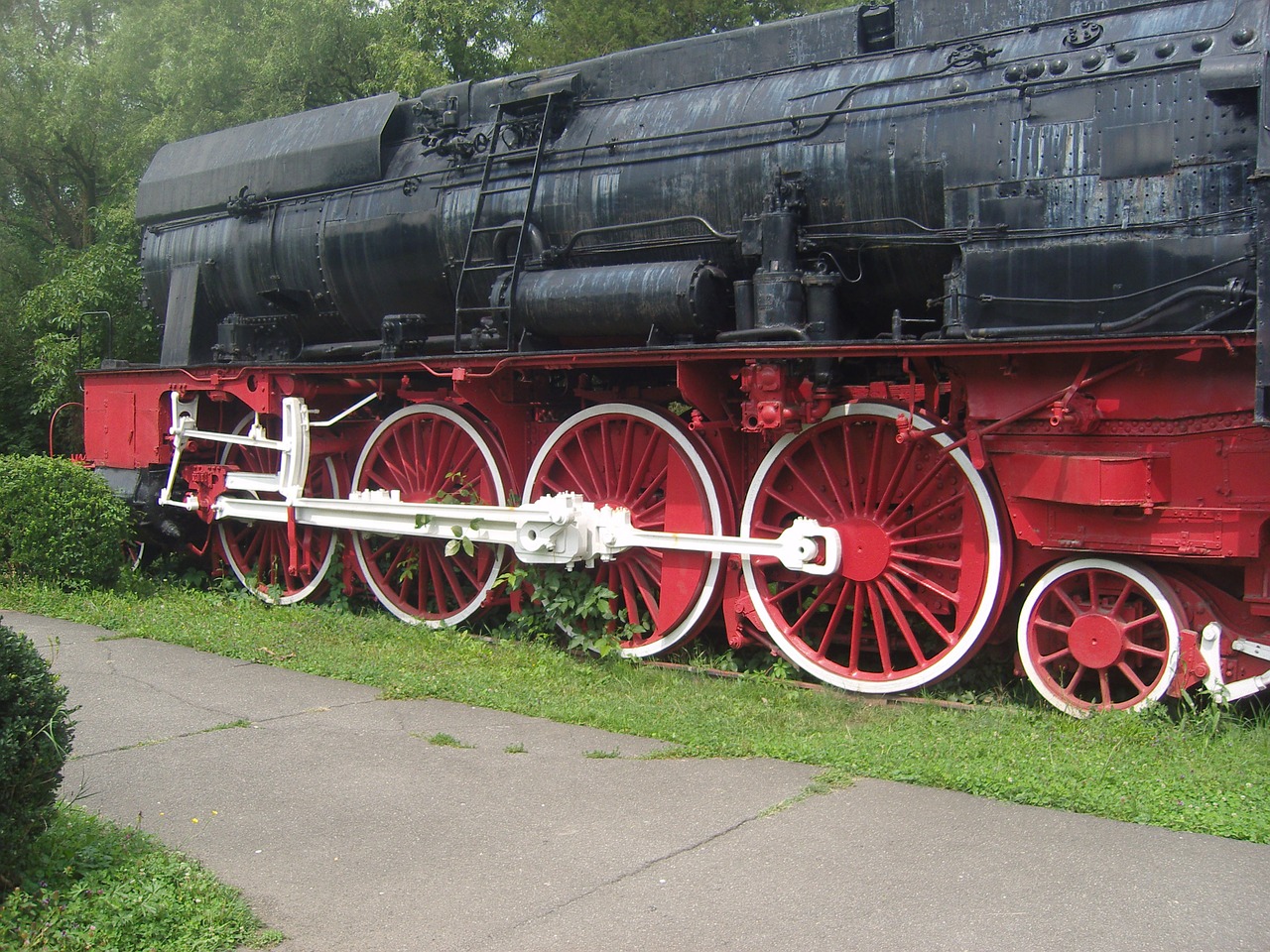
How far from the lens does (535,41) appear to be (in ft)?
57.3

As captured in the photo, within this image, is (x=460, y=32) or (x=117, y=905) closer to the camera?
(x=117, y=905)

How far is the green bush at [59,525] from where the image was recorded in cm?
887

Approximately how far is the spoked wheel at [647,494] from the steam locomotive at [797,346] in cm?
3

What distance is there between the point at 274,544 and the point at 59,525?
1612 millimetres

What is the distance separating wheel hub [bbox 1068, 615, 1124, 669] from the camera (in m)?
5.21

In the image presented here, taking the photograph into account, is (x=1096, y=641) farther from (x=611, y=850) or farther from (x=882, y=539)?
(x=611, y=850)

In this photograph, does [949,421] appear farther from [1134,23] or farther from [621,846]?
[621,846]

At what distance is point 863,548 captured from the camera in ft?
20.0

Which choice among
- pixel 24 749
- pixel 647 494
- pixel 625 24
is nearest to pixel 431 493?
pixel 647 494

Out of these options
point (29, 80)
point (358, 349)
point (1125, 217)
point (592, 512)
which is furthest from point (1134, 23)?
point (29, 80)

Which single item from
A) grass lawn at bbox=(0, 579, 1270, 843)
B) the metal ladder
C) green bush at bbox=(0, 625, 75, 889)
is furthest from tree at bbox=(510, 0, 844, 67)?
green bush at bbox=(0, 625, 75, 889)

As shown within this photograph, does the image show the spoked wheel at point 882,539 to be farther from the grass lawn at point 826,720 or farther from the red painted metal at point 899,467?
the grass lawn at point 826,720

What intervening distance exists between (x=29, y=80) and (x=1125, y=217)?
1679 cm

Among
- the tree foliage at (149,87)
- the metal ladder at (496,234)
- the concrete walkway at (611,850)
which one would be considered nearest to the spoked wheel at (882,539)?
the concrete walkway at (611,850)
